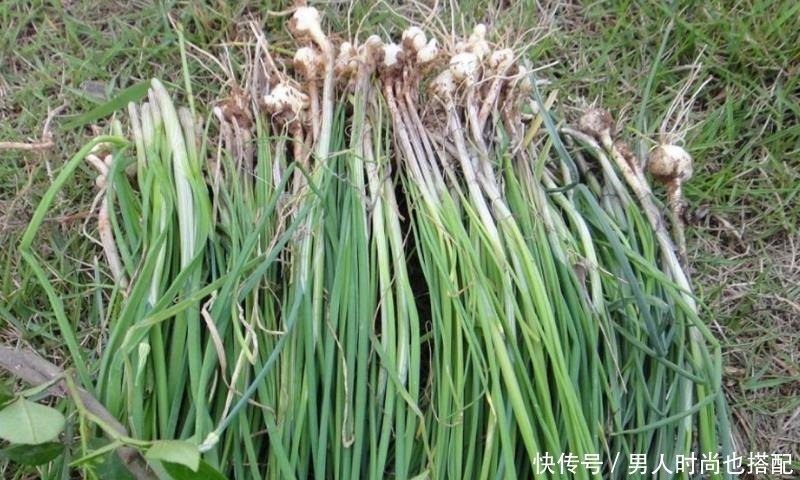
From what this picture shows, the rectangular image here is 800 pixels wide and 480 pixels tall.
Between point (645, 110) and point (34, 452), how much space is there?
1.06 metres

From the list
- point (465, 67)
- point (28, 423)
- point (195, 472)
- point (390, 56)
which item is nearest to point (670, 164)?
point (465, 67)

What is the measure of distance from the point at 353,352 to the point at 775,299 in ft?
2.48

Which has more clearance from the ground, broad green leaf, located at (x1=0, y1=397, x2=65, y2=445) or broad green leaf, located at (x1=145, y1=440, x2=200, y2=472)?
broad green leaf, located at (x1=0, y1=397, x2=65, y2=445)

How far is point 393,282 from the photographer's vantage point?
0.95 metres

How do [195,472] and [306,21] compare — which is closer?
[195,472]

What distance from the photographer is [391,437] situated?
923mm

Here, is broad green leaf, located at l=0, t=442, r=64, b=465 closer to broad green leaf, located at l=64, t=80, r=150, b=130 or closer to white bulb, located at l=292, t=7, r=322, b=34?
broad green leaf, located at l=64, t=80, r=150, b=130

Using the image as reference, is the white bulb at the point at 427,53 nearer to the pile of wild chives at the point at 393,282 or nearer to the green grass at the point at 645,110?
the pile of wild chives at the point at 393,282

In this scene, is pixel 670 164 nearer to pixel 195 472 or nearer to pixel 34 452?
pixel 195 472

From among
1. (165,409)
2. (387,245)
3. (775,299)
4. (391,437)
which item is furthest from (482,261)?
(775,299)

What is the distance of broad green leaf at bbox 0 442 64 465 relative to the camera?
756mm

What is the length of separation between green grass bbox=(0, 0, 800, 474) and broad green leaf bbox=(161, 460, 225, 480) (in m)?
0.52

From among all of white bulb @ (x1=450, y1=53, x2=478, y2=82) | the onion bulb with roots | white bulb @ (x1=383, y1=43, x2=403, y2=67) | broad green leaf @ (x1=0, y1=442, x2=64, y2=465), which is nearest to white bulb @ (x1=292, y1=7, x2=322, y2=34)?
white bulb @ (x1=383, y1=43, x2=403, y2=67)

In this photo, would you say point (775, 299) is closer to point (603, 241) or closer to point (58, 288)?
point (603, 241)
